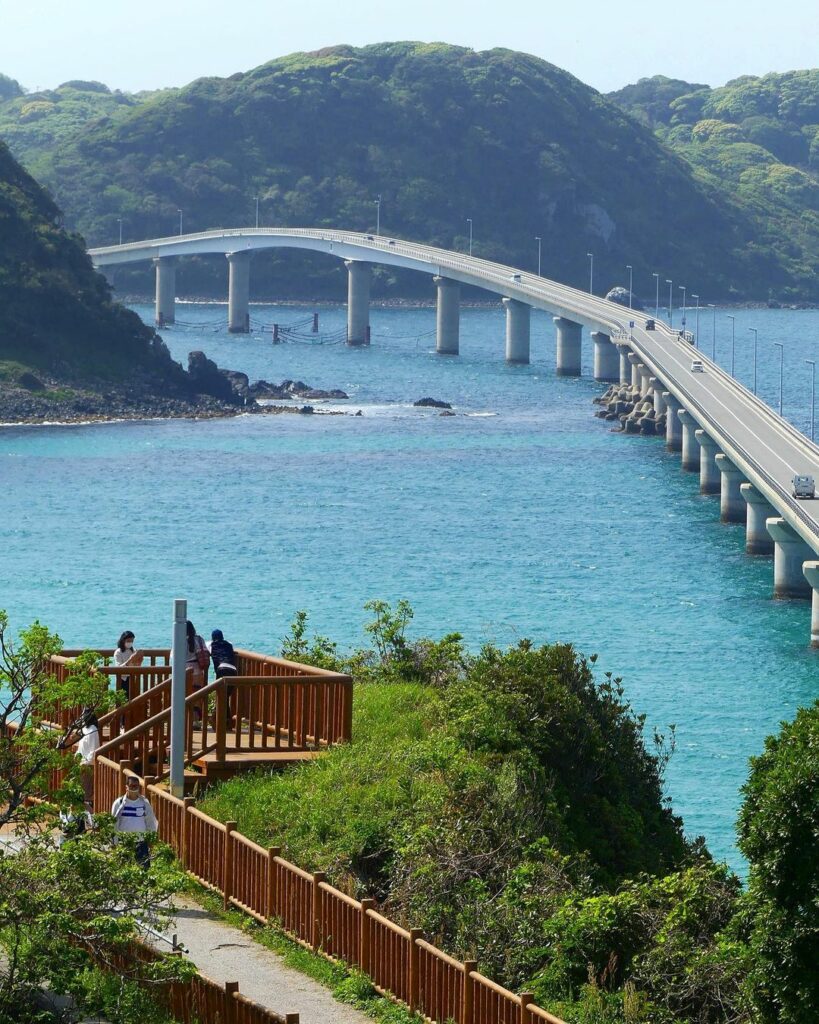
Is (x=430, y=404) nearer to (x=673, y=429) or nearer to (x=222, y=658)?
(x=673, y=429)

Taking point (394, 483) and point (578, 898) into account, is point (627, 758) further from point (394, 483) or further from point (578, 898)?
point (394, 483)

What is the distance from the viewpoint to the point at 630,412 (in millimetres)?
108750

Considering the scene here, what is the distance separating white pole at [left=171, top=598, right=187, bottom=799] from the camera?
60.7ft

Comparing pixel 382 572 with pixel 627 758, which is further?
pixel 382 572

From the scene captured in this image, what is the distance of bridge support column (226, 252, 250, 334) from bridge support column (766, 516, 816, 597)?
119645 mm

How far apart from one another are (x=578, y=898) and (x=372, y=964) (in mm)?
1972

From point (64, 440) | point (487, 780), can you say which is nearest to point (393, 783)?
point (487, 780)

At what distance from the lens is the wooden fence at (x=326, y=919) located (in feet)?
43.8

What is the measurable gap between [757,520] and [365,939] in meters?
50.2

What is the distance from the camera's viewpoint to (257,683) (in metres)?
19.9

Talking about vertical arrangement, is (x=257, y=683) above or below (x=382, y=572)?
above

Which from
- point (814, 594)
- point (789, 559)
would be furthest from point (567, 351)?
point (814, 594)

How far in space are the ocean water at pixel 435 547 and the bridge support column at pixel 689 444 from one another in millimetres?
1026

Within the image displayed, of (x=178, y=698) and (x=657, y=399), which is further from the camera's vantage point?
(x=657, y=399)
